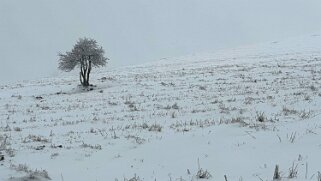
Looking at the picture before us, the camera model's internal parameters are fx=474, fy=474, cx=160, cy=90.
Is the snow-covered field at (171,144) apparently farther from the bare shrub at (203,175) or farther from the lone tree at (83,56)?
the lone tree at (83,56)

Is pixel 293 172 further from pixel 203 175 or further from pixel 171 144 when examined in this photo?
pixel 171 144

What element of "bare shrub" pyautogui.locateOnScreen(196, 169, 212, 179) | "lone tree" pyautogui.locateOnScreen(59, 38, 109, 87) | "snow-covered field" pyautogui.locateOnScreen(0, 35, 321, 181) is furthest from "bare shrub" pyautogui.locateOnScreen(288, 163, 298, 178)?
"lone tree" pyautogui.locateOnScreen(59, 38, 109, 87)

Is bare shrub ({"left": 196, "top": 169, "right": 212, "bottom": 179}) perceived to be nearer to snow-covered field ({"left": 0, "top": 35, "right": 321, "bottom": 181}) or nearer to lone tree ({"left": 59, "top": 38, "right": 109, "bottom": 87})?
snow-covered field ({"left": 0, "top": 35, "right": 321, "bottom": 181})

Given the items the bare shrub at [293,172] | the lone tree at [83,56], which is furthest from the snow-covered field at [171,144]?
the lone tree at [83,56]

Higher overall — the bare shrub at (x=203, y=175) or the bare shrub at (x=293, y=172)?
the bare shrub at (x=293, y=172)

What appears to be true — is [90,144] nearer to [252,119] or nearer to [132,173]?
[132,173]

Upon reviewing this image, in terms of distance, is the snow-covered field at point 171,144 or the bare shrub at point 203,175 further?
the snow-covered field at point 171,144

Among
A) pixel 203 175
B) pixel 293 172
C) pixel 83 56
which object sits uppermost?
pixel 83 56

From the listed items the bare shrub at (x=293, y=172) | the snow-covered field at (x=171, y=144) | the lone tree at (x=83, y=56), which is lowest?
the snow-covered field at (x=171, y=144)

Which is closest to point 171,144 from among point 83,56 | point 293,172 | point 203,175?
point 203,175

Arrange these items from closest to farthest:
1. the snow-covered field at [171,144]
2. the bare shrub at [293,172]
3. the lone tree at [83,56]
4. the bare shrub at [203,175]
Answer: the bare shrub at [293,172], the bare shrub at [203,175], the snow-covered field at [171,144], the lone tree at [83,56]

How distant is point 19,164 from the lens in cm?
972

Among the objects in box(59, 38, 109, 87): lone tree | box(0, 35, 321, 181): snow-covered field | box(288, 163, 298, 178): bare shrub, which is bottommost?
box(0, 35, 321, 181): snow-covered field

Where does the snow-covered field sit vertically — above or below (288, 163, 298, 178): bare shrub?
A: below
